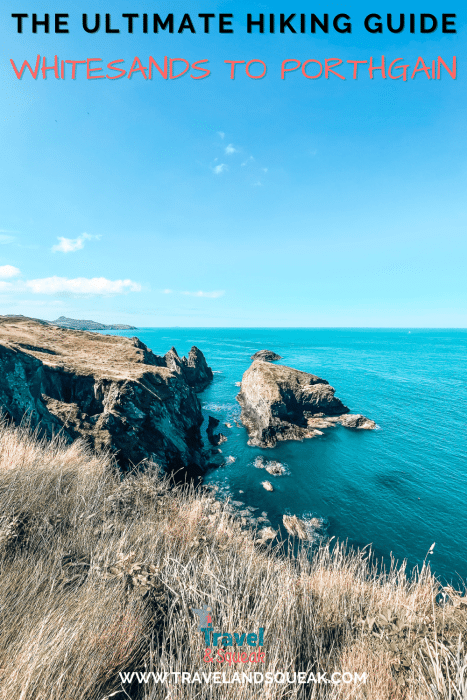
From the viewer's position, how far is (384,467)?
38.7m

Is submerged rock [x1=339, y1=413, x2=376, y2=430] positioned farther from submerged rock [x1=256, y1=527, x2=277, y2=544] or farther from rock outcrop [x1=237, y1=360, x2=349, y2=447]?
submerged rock [x1=256, y1=527, x2=277, y2=544]

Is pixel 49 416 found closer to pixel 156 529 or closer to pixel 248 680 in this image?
pixel 156 529

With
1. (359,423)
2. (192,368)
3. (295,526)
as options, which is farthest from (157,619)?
(192,368)

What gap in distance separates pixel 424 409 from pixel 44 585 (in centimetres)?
7604

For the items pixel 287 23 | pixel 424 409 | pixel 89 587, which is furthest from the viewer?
pixel 424 409

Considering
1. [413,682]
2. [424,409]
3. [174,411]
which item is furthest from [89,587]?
[424,409]

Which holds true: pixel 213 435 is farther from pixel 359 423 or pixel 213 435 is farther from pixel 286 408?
pixel 359 423

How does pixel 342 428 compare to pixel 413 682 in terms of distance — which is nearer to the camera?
pixel 413 682

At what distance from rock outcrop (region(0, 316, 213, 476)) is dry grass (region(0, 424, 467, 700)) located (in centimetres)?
1388

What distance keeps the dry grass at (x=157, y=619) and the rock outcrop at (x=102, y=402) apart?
13881mm

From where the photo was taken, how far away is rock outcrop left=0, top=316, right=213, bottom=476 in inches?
883

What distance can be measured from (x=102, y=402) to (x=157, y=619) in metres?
28.2

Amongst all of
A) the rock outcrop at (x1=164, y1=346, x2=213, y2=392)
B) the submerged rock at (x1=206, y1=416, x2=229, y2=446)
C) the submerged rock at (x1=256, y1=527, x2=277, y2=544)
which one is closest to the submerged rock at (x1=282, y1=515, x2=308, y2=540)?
the submerged rock at (x1=256, y1=527, x2=277, y2=544)

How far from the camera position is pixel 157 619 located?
4539mm
